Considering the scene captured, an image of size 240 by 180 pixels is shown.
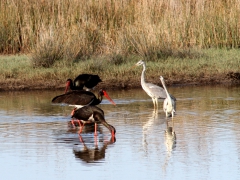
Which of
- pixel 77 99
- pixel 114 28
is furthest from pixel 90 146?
pixel 114 28

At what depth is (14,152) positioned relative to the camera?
29.1 feet

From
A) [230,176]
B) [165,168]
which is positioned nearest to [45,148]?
[165,168]

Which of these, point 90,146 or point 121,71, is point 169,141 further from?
point 121,71

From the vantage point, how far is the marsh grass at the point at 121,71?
51.0 feet

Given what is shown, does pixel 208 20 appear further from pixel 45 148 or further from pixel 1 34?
pixel 45 148

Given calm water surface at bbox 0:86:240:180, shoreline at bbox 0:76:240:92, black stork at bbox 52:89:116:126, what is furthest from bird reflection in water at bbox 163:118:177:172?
shoreline at bbox 0:76:240:92

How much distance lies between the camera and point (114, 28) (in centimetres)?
1950

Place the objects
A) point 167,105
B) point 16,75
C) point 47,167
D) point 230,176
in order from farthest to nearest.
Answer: point 16,75 < point 167,105 < point 47,167 < point 230,176

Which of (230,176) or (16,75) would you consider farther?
(16,75)

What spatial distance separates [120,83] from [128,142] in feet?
19.8

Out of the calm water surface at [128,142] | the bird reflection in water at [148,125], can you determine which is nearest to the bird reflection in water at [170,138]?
the calm water surface at [128,142]

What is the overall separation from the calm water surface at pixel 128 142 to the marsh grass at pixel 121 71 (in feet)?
6.11

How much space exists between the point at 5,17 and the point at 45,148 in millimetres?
10851

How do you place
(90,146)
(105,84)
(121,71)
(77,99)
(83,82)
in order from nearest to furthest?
1. (90,146)
2. (77,99)
3. (83,82)
4. (105,84)
5. (121,71)
